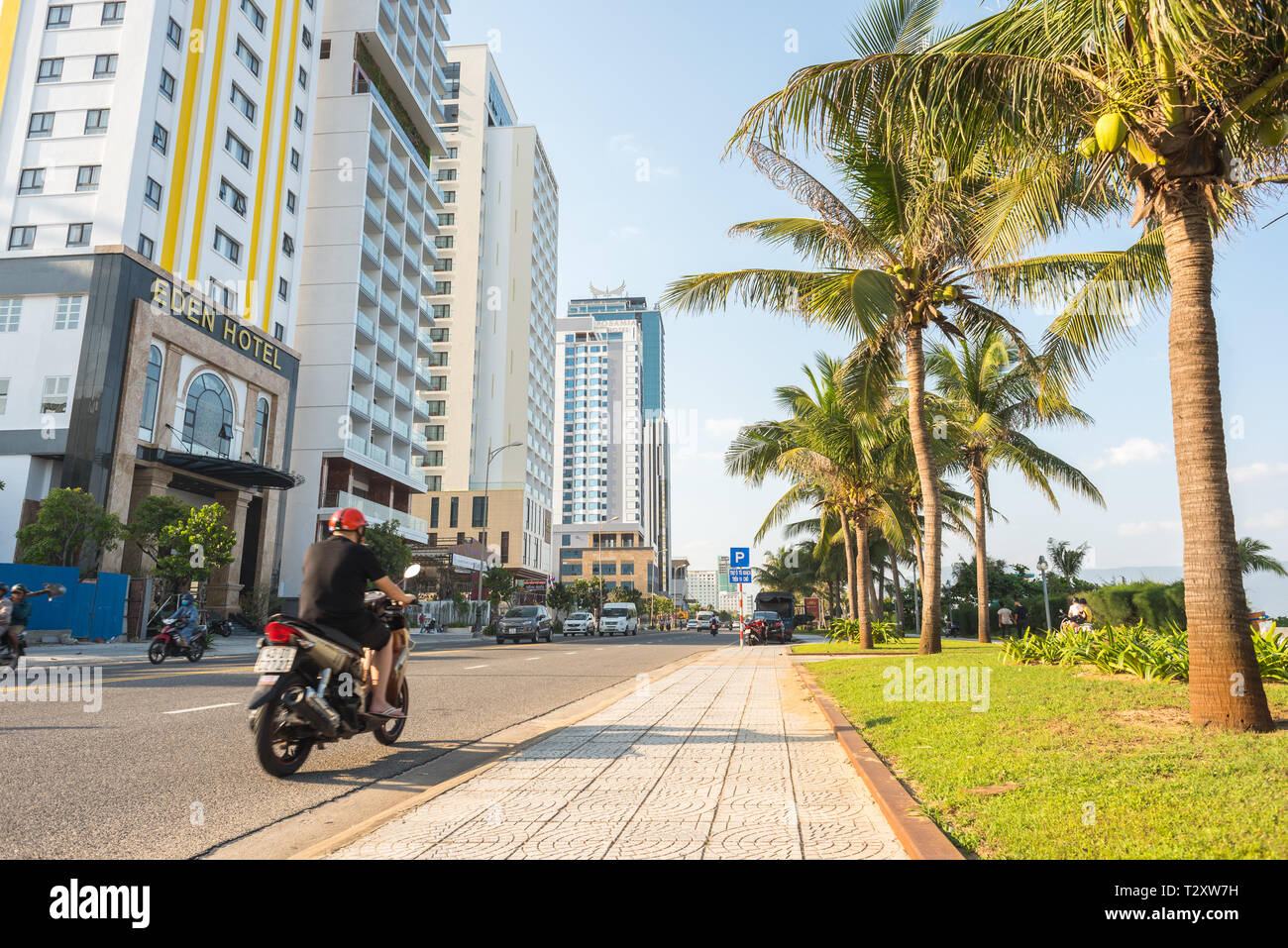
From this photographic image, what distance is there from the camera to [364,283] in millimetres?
49000

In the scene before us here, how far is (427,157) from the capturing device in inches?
2501

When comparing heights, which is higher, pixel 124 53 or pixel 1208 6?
pixel 124 53

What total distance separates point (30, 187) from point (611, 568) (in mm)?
118070

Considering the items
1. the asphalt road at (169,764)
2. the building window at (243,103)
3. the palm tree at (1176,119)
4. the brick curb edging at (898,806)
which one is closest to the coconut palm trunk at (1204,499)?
the palm tree at (1176,119)

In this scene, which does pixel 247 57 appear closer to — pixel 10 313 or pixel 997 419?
pixel 10 313

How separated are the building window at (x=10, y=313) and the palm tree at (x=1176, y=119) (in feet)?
107

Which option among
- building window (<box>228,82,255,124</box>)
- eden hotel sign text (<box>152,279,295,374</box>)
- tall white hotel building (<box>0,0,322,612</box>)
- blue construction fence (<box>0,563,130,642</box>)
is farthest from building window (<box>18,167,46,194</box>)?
blue construction fence (<box>0,563,130,642</box>)

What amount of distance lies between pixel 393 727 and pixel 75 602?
68.2 ft

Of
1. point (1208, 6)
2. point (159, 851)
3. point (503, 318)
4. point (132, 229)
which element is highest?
point (503, 318)

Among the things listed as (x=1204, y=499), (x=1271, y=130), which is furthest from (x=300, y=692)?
(x=1271, y=130)

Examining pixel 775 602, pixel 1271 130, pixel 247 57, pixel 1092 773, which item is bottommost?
pixel 1092 773

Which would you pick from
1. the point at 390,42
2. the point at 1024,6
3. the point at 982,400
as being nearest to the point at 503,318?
the point at 390,42

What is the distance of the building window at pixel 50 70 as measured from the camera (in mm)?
32250
